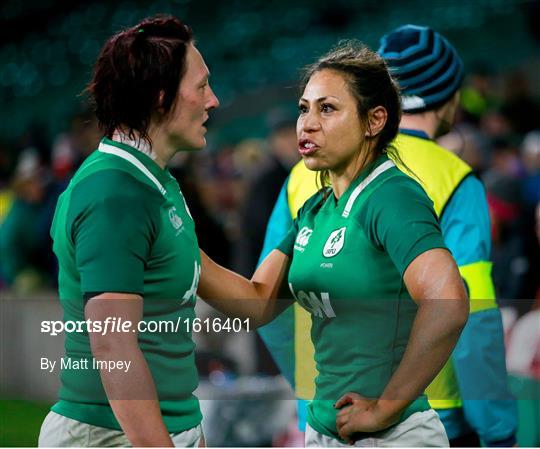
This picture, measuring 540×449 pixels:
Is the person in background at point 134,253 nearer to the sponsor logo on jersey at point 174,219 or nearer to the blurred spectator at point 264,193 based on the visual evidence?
the sponsor logo on jersey at point 174,219

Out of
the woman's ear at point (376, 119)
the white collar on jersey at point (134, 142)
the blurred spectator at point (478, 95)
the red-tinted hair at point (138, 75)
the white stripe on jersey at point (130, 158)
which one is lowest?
the white stripe on jersey at point (130, 158)

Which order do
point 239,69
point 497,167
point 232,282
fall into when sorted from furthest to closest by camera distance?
point 239,69 < point 497,167 < point 232,282

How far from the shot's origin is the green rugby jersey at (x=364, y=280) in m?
2.44

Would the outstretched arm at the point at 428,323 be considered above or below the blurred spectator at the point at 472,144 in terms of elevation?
below

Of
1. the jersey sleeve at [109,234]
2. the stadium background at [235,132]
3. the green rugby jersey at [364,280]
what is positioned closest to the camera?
the jersey sleeve at [109,234]

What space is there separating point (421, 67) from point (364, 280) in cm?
113

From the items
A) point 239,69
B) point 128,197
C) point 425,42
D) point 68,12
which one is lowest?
point 128,197

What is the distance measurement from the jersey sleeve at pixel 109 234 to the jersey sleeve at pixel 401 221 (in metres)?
0.52

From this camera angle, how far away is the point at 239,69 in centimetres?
1672

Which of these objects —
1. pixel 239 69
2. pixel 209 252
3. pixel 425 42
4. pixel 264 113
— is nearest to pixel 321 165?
pixel 425 42

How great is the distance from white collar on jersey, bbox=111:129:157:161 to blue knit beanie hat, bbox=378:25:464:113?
43.2 inches

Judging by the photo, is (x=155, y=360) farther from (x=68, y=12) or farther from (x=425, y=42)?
(x=68, y=12)

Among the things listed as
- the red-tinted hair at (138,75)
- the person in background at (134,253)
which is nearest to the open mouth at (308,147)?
the person in background at (134,253)

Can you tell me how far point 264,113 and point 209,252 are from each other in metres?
8.07
